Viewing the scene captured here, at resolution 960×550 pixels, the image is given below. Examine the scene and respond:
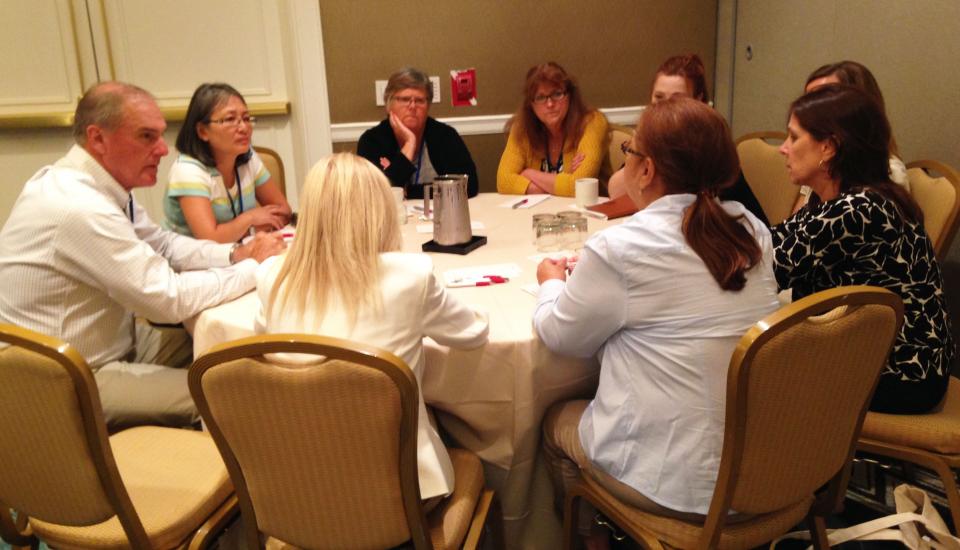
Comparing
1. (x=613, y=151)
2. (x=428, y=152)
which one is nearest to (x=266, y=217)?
(x=428, y=152)

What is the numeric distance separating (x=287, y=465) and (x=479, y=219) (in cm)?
157

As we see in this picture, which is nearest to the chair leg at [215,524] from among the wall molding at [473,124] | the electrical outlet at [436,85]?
the wall molding at [473,124]

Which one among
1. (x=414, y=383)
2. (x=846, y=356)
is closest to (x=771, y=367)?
(x=846, y=356)

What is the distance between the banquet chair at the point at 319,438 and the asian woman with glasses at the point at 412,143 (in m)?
2.01

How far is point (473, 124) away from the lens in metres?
4.16

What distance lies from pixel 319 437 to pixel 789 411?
0.82 metres

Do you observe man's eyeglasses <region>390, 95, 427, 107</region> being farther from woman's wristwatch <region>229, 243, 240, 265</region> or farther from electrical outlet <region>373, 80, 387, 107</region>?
woman's wristwatch <region>229, 243, 240, 265</region>

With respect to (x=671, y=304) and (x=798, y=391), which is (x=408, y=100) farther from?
(x=798, y=391)

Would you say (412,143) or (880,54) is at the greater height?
(880,54)

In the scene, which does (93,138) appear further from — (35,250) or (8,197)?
(8,197)

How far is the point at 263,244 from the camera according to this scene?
2221 mm

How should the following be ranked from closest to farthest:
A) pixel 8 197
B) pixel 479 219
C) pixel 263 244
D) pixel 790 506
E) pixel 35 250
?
pixel 790 506 → pixel 35 250 → pixel 263 244 → pixel 479 219 → pixel 8 197

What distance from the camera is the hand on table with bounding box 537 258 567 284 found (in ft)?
6.10

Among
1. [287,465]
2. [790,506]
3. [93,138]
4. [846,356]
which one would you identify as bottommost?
[790,506]
